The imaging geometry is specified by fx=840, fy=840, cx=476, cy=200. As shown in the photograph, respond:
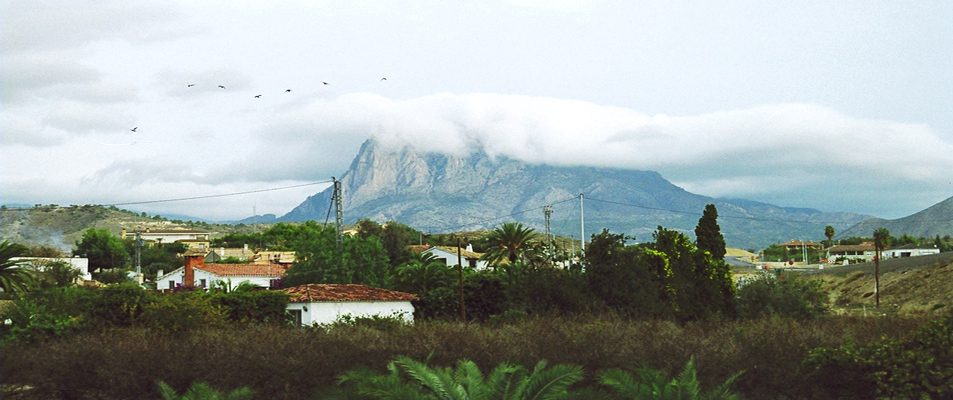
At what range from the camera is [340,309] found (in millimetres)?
34562

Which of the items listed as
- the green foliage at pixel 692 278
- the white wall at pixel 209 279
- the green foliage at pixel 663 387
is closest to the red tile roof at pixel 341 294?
the green foliage at pixel 692 278

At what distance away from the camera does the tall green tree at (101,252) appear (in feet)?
315

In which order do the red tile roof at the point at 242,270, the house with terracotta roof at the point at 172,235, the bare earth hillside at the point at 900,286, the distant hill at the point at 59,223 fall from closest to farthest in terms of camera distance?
the bare earth hillside at the point at 900,286
the red tile roof at the point at 242,270
the distant hill at the point at 59,223
the house with terracotta roof at the point at 172,235

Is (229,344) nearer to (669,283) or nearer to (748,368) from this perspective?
(748,368)

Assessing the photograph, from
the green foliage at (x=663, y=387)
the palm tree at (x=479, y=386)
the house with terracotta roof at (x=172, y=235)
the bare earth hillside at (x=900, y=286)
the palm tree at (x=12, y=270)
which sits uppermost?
the house with terracotta roof at (x=172, y=235)

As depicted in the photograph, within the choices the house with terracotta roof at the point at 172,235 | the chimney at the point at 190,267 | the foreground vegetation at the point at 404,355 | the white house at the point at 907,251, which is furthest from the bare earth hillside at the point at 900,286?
the house with terracotta roof at the point at 172,235

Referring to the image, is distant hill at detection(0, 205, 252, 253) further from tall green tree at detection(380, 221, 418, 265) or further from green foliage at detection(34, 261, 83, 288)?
green foliage at detection(34, 261, 83, 288)

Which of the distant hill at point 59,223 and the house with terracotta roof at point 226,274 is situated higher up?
the distant hill at point 59,223

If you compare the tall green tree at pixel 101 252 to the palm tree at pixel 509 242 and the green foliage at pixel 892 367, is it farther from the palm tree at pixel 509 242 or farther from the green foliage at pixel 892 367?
the green foliage at pixel 892 367

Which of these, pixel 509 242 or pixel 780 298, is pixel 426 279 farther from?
pixel 509 242

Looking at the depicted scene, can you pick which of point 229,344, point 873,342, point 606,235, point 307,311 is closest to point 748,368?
point 873,342

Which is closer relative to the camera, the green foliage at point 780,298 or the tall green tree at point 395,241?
the green foliage at point 780,298

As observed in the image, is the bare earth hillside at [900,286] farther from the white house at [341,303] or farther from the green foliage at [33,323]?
the green foliage at [33,323]

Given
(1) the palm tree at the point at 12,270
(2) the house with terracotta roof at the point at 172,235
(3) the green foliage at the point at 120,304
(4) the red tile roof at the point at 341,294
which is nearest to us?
(1) the palm tree at the point at 12,270
